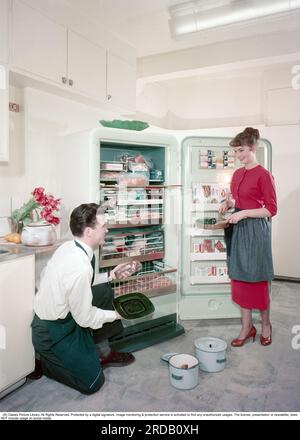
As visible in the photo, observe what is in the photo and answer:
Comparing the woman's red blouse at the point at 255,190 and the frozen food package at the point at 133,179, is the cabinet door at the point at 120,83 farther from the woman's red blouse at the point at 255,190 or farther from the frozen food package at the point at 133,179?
the woman's red blouse at the point at 255,190

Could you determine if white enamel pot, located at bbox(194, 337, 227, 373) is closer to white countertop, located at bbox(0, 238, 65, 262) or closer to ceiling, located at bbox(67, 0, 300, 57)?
white countertop, located at bbox(0, 238, 65, 262)

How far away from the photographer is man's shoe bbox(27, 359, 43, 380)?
2131 mm

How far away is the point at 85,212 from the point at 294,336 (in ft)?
6.12

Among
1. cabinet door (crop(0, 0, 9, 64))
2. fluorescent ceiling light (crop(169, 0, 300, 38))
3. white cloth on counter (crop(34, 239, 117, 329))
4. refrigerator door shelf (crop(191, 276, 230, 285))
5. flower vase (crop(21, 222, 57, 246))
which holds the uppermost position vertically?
fluorescent ceiling light (crop(169, 0, 300, 38))

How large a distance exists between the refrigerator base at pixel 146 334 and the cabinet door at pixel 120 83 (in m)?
1.82

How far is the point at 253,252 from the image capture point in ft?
8.10

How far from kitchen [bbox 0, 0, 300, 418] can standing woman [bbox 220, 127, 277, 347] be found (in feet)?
1.35

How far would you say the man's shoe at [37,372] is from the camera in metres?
2.13

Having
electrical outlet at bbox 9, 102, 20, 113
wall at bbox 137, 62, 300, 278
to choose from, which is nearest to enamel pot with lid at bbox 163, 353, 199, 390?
electrical outlet at bbox 9, 102, 20, 113

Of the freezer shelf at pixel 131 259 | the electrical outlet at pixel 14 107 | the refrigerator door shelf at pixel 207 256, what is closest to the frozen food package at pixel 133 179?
the freezer shelf at pixel 131 259

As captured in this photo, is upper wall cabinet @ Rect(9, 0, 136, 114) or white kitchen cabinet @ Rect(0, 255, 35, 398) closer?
white kitchen cabinet @ Rect(0, 255, 35, 398)

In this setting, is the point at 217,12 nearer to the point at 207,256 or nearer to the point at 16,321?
the point at 207,256

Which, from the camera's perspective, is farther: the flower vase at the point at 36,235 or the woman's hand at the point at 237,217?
the woman's hand at the point at 237,217

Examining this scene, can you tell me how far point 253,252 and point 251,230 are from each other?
149 millimetres
